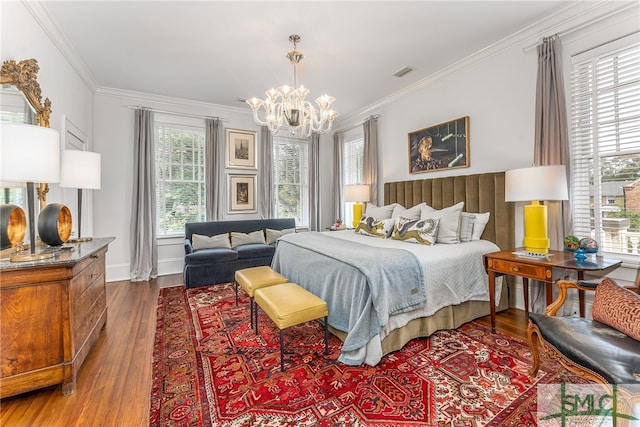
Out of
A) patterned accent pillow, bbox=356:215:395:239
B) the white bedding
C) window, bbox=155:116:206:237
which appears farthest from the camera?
window, bbox=155:116:206:237

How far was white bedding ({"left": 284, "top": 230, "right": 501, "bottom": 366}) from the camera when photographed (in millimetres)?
2096

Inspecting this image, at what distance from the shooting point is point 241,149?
546cm

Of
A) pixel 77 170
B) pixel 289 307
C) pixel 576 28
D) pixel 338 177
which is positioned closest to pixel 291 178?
pixel 338 177

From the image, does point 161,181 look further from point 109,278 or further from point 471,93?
point 471,93

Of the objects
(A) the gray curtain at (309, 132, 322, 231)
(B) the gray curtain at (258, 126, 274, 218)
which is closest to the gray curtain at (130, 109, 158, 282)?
(B) the gray curtain at (258, 126, 274, 218)

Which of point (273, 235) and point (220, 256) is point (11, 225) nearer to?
point (220, 256)

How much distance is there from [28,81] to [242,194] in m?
3.42

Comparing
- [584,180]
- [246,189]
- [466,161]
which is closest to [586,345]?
[584,180]

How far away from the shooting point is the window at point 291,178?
5.91m

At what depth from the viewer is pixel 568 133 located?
269 centimetres

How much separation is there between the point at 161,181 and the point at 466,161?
482 centimetres

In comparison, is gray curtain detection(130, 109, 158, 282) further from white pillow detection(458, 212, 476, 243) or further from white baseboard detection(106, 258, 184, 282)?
white pillow detection(458, 212, 476, 243)

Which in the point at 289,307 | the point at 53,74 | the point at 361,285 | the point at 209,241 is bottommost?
the point at 289,307

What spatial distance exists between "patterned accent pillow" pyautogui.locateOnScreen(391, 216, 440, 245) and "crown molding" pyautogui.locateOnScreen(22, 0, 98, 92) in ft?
13.3
